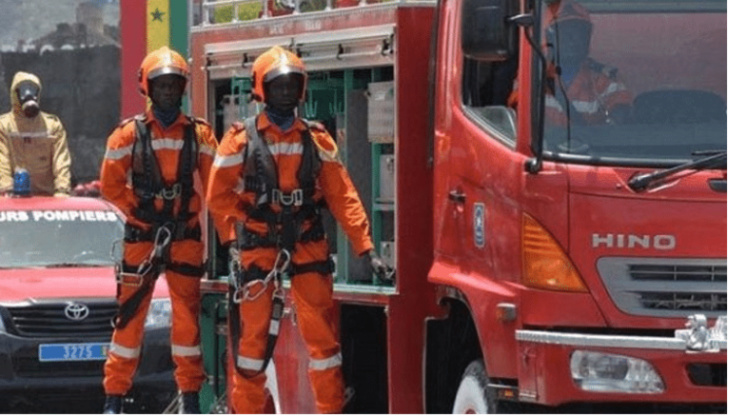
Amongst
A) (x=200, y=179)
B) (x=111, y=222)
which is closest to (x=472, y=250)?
(x=200, y=179)

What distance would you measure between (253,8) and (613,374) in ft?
13.5

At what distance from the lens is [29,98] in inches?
627

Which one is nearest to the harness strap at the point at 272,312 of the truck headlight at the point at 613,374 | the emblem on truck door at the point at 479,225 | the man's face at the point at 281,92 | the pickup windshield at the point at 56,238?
the man's face at the point at 281,92

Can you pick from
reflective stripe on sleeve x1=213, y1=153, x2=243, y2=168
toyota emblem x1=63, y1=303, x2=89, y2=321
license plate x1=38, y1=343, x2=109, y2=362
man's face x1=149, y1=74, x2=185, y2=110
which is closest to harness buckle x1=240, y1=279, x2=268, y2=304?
reflective stripe on sleeve x1=213, y1=153, x2=243, y2=168

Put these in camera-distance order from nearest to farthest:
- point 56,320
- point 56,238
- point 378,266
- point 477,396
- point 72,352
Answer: point 477,396, point 378,266, point 72,352, point 56,320, point 56,238

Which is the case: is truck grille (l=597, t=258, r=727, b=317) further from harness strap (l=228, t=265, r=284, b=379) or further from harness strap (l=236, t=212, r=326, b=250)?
harness strap (l=228, t=265, r=284, b=379)

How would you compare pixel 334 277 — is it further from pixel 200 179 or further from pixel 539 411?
pixel 539 411

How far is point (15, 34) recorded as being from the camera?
26.1 m

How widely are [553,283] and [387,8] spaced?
7.23 feet

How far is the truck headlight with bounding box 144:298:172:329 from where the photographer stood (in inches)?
495

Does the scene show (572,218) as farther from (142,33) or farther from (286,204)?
(142,33)

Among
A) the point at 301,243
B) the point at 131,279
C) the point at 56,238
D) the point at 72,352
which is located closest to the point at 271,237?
the point at 301,243

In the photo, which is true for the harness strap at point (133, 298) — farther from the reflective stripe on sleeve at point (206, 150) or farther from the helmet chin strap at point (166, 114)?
the helmet chin strap at point (166, 114)

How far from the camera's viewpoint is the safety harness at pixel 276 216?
955cm
